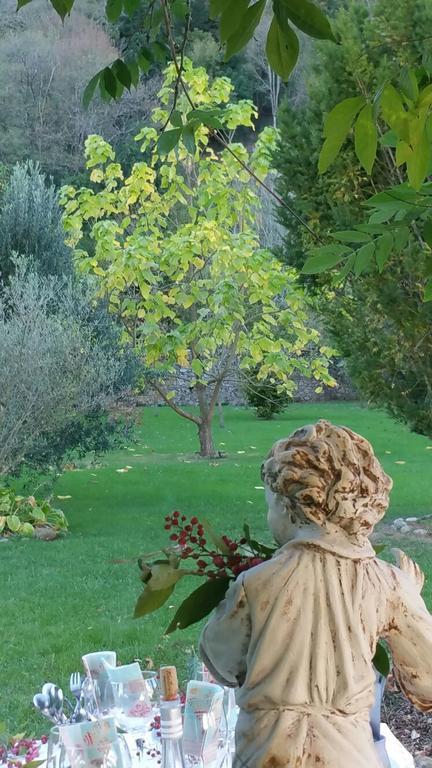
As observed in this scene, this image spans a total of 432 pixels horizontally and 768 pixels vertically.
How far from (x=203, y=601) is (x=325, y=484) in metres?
0.27

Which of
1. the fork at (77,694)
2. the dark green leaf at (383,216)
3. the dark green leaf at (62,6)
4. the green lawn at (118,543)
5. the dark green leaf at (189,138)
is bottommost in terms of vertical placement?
the green lawn at (118,543)

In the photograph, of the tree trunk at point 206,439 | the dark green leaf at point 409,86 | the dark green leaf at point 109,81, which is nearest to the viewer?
the dark green leaf at point 409,86

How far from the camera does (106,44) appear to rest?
843 inches

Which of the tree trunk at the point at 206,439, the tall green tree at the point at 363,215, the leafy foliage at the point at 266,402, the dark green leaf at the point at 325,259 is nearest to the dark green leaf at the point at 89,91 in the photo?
the dark green leaf at the point at 325,259

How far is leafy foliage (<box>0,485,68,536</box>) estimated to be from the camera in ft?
23.9

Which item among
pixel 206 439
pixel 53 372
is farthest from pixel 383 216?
pixel 206 439

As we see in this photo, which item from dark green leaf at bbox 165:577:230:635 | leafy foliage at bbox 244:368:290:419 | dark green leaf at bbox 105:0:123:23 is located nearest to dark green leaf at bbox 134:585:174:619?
dark green leaf at bbox 165:577:230:635

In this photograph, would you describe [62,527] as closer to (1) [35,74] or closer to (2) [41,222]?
(2) [41,222]

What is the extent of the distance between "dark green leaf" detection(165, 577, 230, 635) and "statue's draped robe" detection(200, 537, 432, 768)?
0.03 meters

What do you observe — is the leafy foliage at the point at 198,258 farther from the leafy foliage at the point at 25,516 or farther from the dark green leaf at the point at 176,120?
the dark green leaf at the point at 176,120

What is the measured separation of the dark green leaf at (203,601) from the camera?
4.64 feet

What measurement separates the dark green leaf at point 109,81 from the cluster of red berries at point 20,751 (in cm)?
152

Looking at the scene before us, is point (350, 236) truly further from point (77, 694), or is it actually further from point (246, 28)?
point (77, 694)

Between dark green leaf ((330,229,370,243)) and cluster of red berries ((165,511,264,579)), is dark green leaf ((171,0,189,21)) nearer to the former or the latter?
dark green leaf ((330,229,370,243))
